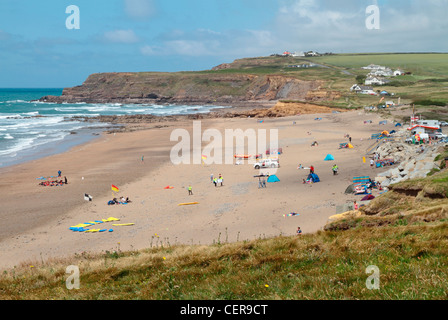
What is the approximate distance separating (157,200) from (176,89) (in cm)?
11774

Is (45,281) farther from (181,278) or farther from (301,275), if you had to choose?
(301,275)

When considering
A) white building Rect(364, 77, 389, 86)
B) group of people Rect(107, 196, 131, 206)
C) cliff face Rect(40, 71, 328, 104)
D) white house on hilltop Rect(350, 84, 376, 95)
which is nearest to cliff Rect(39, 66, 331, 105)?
cliff face Rect(40, 71, 328, 104)

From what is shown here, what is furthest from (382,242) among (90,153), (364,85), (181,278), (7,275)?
(364,85)

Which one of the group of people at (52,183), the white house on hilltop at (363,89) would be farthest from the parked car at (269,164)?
the white house on hilltop at (363,89)

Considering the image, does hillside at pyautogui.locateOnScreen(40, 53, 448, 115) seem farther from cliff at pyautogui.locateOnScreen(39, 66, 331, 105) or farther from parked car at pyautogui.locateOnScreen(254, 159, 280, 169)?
parked car at pyautogui.locateOnScreen(254, 159, 280, 169)

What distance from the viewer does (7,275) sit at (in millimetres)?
8914

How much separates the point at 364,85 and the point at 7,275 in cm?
9262

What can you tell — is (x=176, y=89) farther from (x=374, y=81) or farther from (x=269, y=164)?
(x=269, y=164)

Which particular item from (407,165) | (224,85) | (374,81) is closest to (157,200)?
(407,165)

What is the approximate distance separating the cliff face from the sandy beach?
267 ft

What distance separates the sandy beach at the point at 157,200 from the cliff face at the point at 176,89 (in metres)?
81.3

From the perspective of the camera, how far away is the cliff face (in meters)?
120

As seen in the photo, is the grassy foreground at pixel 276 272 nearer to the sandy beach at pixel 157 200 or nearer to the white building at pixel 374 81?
the sandy beach at pixel 157 200

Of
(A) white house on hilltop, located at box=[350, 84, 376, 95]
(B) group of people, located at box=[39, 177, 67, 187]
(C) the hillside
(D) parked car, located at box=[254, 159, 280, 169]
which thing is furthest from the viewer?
(C) the hillside
